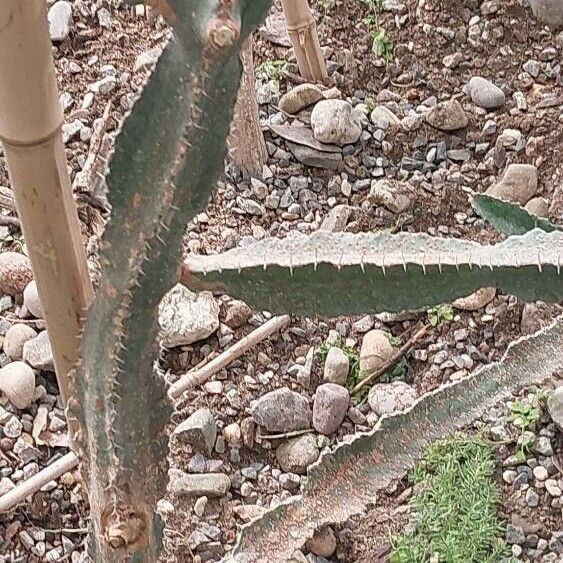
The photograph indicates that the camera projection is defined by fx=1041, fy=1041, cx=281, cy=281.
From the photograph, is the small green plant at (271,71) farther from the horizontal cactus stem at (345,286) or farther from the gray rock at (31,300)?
the horizontal cactus stem at (345,286)

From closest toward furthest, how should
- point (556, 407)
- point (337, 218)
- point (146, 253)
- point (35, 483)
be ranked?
point (146, 253) → point (35, 483) → point (556, 407) → point (337, 218)

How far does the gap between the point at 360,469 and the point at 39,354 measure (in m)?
0.59

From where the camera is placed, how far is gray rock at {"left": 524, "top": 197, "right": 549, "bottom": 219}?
1.48 m

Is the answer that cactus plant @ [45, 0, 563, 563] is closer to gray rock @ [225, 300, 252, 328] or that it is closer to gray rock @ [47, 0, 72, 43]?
gray rock @ [225, 300, 252, 328]

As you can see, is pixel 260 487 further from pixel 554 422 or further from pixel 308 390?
pixel 554 422

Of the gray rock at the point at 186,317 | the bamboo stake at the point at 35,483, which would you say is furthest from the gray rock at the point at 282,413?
the bamboo stake at the point at 35,483

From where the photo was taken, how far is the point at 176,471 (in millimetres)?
1250

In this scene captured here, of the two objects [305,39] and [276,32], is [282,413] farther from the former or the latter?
[276,32]

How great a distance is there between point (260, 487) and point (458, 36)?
885 mm

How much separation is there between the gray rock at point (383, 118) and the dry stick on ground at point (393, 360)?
386 mm

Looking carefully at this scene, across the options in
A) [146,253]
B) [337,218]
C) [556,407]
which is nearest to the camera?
[146,253]

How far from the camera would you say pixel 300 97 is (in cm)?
165

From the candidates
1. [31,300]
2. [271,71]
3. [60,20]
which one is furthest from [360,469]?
[60,20]

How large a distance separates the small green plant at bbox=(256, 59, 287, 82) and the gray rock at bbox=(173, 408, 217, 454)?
0.65 meters
